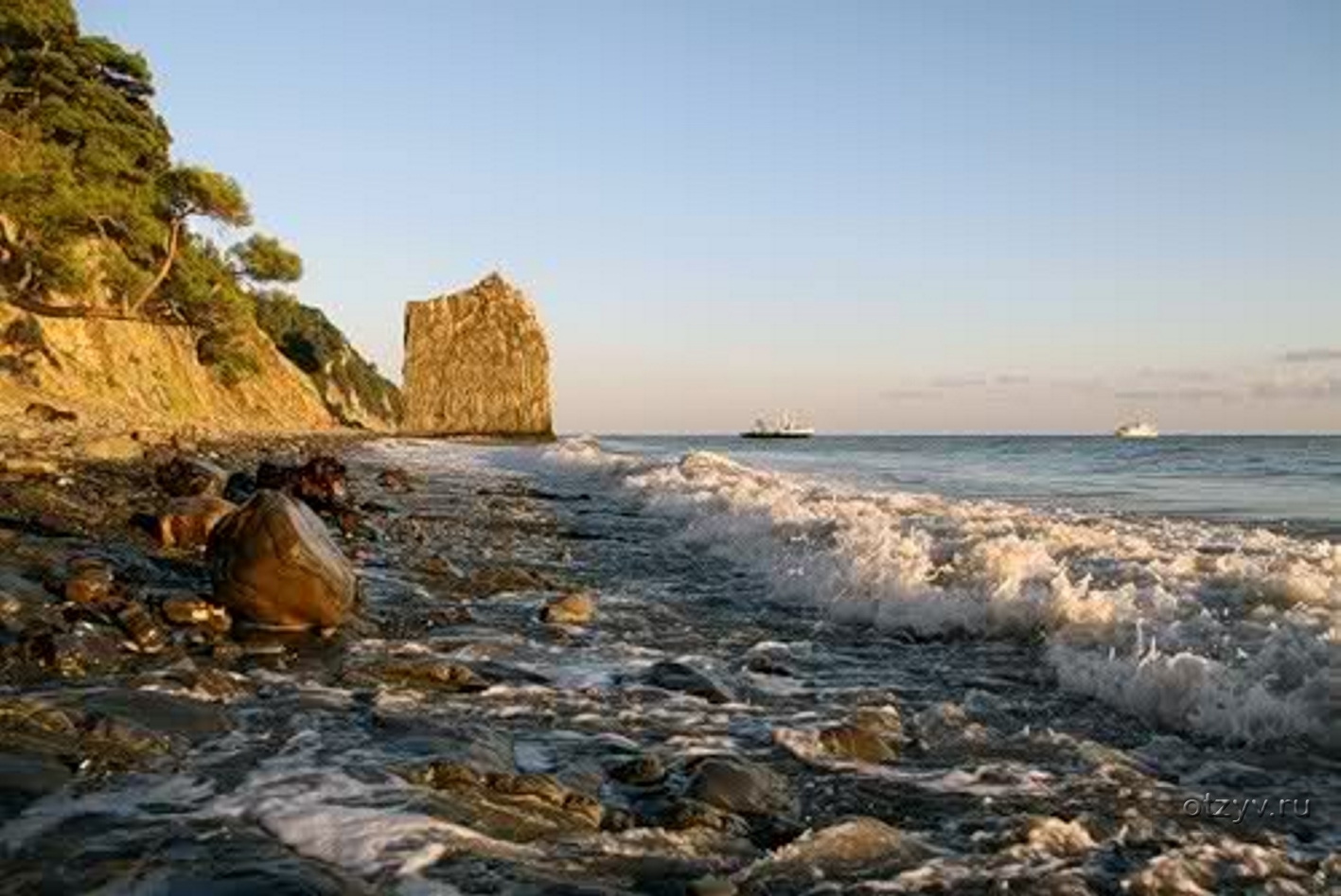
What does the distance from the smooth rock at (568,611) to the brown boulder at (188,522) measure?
316cm

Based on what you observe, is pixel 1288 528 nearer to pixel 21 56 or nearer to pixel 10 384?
pixel 10 384

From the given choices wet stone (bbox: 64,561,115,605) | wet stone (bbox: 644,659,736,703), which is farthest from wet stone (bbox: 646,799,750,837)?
wet stone (bbox: 64,561,115,605)

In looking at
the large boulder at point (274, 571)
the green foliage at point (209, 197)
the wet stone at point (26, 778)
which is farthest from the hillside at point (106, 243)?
the wet stone at point (26, 778)

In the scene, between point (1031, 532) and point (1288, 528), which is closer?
point (1031, 532)

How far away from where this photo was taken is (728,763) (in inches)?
196

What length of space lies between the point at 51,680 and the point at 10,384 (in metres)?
29.4

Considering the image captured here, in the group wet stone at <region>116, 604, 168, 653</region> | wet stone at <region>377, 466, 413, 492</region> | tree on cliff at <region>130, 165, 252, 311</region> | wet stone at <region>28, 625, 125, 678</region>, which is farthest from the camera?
tree on cliff at <region>130, 165, 252, 311</region>

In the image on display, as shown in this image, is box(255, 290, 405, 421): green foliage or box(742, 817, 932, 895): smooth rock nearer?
box(742, 817, 932, 895): smooth rock

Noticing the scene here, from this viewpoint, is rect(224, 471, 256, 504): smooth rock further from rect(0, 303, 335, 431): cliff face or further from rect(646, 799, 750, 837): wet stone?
rect(0, 303, 335, 431): cliff face

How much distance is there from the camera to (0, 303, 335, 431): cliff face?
108 ft

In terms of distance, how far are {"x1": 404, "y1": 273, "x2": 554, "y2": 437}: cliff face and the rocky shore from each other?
77806mm

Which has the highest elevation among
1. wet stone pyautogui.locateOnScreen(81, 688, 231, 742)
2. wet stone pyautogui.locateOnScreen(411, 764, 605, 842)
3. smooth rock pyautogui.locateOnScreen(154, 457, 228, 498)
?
smooth rock pyautogui.locateOnScreen(154, 457, 228, 498)

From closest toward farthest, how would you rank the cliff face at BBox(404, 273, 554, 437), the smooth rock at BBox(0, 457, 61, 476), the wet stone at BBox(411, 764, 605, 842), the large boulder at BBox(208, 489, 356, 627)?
1. the wet stone at BBox(411, 764, 605, 842)
2. the large boulder at BBox(208, 489, 356, 627)
3. the smooth rock at BBox(0, 457, 61, 476)
4. the cliff face at BBox(404, 273, 554, 437)

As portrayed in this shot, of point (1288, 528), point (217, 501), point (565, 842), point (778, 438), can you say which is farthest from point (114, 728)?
point (778, 438)
